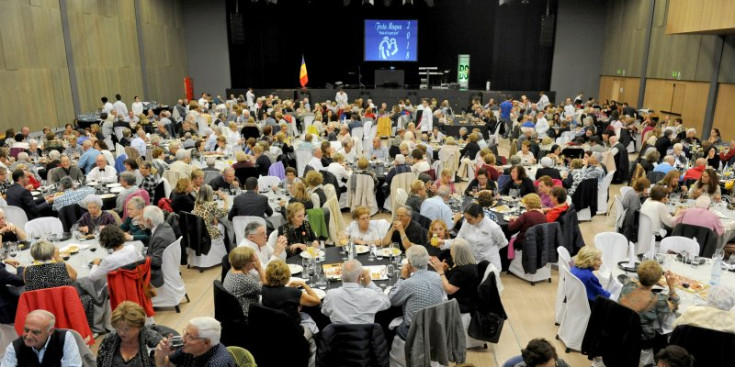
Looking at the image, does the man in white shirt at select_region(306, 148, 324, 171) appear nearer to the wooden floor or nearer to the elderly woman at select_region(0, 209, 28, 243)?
the wooden floor

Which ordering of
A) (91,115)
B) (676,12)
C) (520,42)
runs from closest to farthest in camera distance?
(676,12)
(91,115)
(520,42)

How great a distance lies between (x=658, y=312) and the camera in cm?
426

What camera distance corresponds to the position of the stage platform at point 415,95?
21.9 m

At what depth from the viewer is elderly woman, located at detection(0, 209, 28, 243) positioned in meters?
5.79

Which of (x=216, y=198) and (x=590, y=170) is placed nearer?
(x=216, y=198)

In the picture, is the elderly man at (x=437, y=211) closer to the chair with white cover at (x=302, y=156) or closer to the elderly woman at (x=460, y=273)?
the elderly woman at (x=460, y=273)

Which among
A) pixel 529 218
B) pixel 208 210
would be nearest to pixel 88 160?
pixel 208 210

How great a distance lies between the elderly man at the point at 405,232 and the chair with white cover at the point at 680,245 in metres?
2.62

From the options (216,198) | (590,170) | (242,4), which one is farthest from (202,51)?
(590,170)

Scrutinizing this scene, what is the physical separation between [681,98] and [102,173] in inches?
638

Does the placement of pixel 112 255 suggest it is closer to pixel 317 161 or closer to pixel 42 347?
pixel 42 347

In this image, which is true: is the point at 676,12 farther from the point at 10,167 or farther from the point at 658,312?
the point at 10,167

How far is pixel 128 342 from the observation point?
3633 millimetres

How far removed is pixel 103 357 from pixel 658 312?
4.35m
